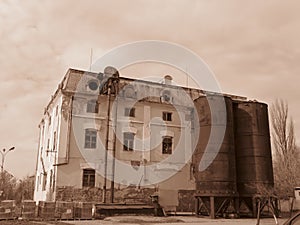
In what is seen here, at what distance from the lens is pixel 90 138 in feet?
77.8

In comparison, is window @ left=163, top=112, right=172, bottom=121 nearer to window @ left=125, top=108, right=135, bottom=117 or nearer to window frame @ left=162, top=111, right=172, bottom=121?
window frame @ left=162, top=111, right=172, bottom=121

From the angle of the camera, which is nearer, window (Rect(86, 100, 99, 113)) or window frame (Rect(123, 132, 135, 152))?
window (Rect(86, 100, 99, 113))

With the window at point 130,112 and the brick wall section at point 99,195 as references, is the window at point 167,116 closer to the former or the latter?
the window at point 130,112

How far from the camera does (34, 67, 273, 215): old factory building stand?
20.8 meters

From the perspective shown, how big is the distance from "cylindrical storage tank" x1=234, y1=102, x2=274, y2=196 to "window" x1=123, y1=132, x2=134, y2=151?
24.9ft

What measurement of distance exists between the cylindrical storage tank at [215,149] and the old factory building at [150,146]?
6cm

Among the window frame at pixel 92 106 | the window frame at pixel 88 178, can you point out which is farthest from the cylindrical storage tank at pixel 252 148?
the window frame at pixel 92 106

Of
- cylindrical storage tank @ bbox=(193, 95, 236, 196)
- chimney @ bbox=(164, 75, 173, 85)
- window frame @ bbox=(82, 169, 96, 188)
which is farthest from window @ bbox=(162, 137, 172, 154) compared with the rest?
window frame @ bbox=(82, 169, 96, 188)

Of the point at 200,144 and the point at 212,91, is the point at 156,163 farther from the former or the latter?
the point at 212,91

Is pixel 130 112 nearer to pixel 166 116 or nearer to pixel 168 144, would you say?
pixel 166 116

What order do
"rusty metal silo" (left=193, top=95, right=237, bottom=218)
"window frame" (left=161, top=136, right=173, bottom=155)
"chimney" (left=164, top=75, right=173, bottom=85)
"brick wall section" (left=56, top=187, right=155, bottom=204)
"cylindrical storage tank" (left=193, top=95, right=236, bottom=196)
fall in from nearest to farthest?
1. "rusty metal silo" (left=193, top=95, right=237, bottom=218)
2. "cylindrical storage tank" (left=193, top=95, right=236, bottom=196)
3. "brick wall section" (left=56, top=187, right=155, bottom=204)
4. "window frame" (left=161, top=136, right=173, bottom=155)
5. "chimney" (left=164, top=75, right=173, bottom=85)

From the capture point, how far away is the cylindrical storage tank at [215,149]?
20.0 m

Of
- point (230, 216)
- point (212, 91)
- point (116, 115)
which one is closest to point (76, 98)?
point (116, 115)

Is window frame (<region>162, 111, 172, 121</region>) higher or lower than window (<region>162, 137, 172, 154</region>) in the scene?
higher
